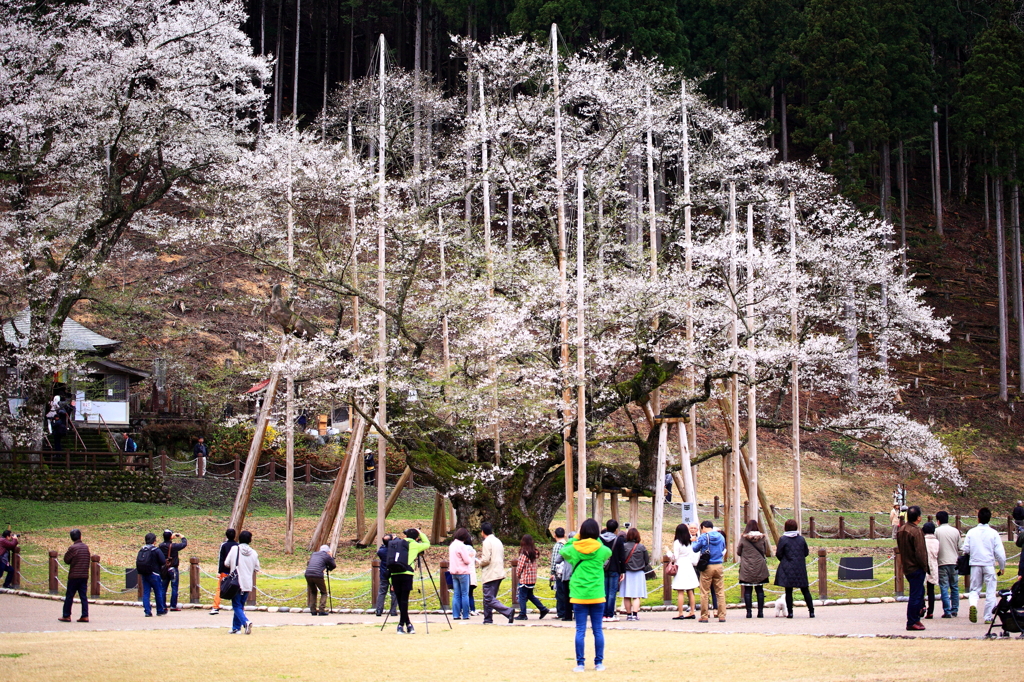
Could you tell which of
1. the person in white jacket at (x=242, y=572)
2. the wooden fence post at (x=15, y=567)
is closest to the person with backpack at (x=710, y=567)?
the person in white jacket at (x=242, y=572)

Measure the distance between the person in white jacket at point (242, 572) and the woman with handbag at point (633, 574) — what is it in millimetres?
5155

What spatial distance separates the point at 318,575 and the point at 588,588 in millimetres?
6864

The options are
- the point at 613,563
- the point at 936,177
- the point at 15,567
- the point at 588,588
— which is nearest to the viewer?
the point at 588,588

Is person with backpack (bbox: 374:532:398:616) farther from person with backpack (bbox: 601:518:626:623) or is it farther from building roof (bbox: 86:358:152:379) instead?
building roof (bbox: 86:358:152:379)

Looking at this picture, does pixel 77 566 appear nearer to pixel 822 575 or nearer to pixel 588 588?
pixel 588 588

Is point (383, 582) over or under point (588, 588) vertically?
under

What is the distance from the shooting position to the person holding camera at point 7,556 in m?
18.6

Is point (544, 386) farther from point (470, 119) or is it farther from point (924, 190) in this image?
A: point (924, 190)

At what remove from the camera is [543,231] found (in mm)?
22703

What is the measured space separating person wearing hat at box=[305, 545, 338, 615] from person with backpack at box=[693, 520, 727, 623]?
5.30 meters

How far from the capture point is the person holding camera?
61.1ft

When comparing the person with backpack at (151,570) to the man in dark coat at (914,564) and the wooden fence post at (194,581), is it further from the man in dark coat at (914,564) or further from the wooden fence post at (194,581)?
the man in dark coat at (914,564)

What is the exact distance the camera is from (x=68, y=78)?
28.8 m

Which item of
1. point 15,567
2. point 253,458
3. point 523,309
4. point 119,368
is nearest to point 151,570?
point 15,567
